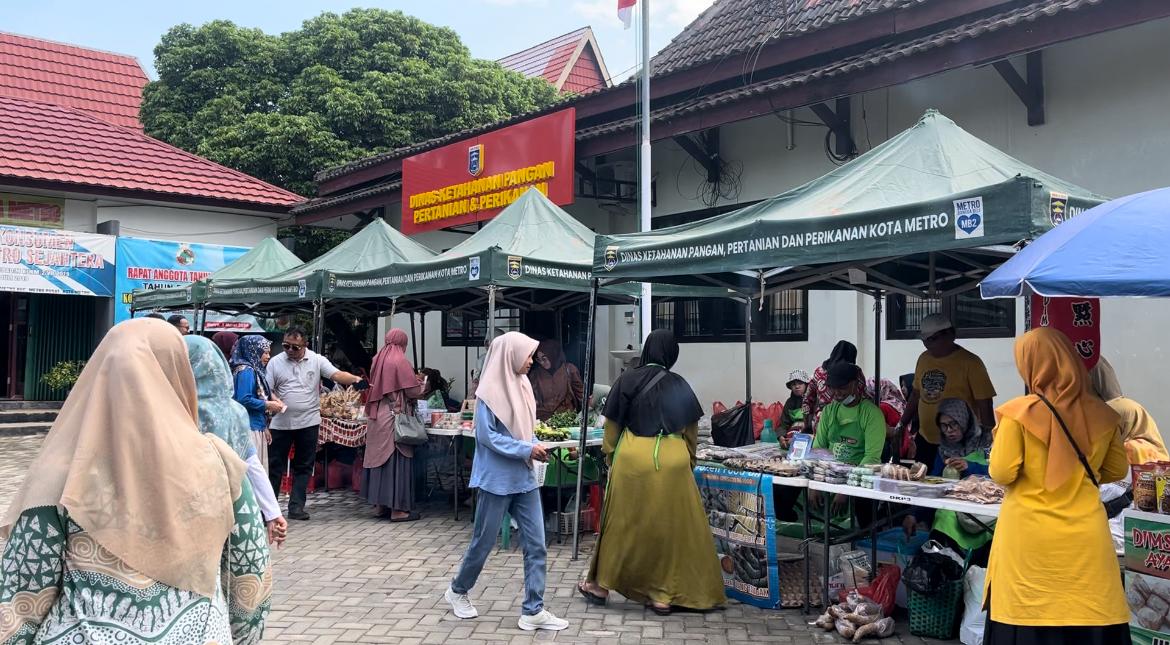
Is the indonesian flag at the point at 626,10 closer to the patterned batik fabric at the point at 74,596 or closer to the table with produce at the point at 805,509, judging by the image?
the table with produce at the point at 805,509

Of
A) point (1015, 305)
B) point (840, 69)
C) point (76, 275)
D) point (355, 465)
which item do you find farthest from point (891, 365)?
point (76, 275)

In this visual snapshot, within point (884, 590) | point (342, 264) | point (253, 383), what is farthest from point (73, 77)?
point (884, 590)

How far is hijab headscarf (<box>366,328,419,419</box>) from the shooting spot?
8.72 meters

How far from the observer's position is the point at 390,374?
28.7 feet

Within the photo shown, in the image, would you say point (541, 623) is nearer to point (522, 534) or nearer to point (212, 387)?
point (522, 534)

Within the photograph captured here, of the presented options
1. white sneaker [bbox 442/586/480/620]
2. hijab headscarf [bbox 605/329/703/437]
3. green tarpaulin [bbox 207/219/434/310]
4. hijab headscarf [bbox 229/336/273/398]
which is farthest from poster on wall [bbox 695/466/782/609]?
green tarpaulin [bbox 207/219/434/310]

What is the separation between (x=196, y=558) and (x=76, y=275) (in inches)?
658

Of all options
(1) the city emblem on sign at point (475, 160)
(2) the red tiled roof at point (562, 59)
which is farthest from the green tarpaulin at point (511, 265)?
(2) the red tiled roof at point (562, 59)

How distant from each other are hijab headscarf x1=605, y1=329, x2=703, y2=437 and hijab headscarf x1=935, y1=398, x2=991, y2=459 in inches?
64.4

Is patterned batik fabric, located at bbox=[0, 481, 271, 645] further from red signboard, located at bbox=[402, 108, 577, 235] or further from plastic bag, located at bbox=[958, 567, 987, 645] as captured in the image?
red signboard, located at bbox=[402, 108, 577, 235]

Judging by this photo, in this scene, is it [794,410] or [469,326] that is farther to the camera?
[469,326]

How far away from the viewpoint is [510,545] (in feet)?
25.1

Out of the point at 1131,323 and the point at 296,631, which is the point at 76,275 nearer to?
the point at 296,631

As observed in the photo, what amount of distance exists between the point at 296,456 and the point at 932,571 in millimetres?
5887
